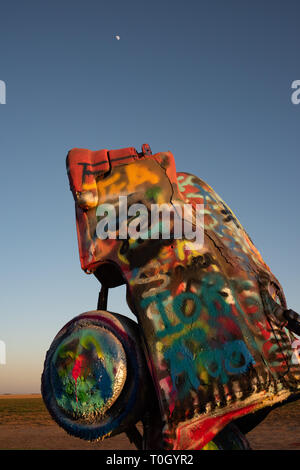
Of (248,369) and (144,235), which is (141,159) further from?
(248,369)

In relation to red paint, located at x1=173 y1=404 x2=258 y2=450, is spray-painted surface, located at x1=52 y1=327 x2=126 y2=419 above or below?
above

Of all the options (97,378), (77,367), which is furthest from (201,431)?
(77,367)

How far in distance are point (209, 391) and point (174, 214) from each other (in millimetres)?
1239

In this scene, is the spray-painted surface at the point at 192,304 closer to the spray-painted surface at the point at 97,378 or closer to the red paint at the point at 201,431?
the red paint at the point at 201,431

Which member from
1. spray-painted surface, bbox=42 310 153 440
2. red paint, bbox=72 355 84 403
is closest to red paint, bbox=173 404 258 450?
spray-painted surface, bbox=42 310 153 440

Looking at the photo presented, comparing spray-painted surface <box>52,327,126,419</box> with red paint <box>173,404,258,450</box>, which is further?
spray-painted surface <box>52,327,126,419</box>

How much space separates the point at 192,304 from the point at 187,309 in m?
0.05

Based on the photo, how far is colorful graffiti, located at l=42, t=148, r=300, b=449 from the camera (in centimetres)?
257

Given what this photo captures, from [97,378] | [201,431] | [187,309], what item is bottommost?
[201,431]

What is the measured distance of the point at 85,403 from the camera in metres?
2.69

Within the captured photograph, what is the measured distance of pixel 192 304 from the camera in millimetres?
2824

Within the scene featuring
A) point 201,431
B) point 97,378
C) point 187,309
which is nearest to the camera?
point 201,431

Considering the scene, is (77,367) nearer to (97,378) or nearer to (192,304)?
(97,378)

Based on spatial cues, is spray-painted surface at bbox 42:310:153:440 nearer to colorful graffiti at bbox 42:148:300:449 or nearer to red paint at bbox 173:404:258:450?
colorful graffiti at bbox 42:148:300:449
